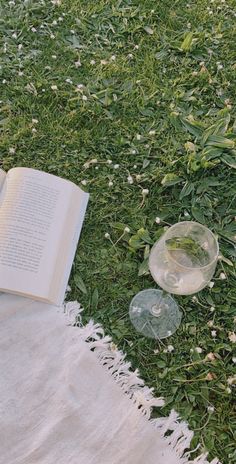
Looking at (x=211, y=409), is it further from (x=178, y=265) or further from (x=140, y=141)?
(x=140, y=141)

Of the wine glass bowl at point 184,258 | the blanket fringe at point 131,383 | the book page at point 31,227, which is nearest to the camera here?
the wine glass bowl at point 184,258

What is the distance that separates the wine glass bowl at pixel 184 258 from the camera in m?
1.56

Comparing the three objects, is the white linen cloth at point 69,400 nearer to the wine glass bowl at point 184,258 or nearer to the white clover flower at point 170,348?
the white clover flower at point 170,348

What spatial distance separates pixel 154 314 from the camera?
192cm

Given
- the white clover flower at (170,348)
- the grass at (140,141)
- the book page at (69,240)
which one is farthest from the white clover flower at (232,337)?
the book page at (69,240)

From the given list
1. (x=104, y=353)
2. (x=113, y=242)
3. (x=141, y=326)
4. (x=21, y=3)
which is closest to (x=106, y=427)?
(x=104, y=353)

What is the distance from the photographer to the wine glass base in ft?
6.21

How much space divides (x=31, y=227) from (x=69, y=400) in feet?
2.04

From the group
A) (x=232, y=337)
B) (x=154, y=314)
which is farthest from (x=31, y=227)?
(x=232, y=337)

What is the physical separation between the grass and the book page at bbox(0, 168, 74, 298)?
0.13m

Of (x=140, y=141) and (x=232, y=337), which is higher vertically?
(x=140, y=141)

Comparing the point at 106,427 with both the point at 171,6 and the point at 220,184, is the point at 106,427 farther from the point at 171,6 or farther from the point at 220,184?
the point at 171,6

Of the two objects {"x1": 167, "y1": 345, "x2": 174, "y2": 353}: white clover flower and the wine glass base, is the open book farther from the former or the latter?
{"x1": 167, "y1": 345, "x2": 174, "y2": 353}: white clover flower

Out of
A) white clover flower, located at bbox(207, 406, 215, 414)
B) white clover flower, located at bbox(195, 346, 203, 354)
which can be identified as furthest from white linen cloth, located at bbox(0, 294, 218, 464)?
white clover flower, located at bbox(195, 346, 203, 354)
